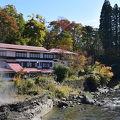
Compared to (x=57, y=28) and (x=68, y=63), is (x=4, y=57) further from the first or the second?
(x=57, y=28)

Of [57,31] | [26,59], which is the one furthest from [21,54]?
[57,31]

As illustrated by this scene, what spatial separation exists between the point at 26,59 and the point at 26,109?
67.4 feet

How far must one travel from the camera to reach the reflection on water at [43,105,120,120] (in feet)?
59.9

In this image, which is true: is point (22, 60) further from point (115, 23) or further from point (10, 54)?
point (115, 23)

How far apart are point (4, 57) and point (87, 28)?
30426 millimetres

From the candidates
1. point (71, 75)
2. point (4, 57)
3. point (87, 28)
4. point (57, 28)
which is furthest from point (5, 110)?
point (87, 28)

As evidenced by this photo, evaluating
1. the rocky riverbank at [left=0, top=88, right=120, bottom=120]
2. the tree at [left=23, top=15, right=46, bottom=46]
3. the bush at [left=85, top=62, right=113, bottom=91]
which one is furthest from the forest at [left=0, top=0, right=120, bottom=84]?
the rocky riverbank at [left=0, top=88, right=120, bottom=120]

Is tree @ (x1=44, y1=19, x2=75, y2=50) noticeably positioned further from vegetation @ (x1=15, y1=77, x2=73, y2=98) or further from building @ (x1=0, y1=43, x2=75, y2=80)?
vegetation @ (x1=15, y1=77, x2=73, y2=98)

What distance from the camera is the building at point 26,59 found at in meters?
30.9

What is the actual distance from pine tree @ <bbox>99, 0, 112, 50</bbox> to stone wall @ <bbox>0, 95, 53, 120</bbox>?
43.3 metres

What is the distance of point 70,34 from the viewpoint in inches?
2053

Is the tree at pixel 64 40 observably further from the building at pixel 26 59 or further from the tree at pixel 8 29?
the tree at pixel 8 29

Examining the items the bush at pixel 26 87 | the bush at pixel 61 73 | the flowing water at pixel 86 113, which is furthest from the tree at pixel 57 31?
the flowing water at pixel 86 113

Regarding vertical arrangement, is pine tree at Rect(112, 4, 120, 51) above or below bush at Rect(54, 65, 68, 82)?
above
